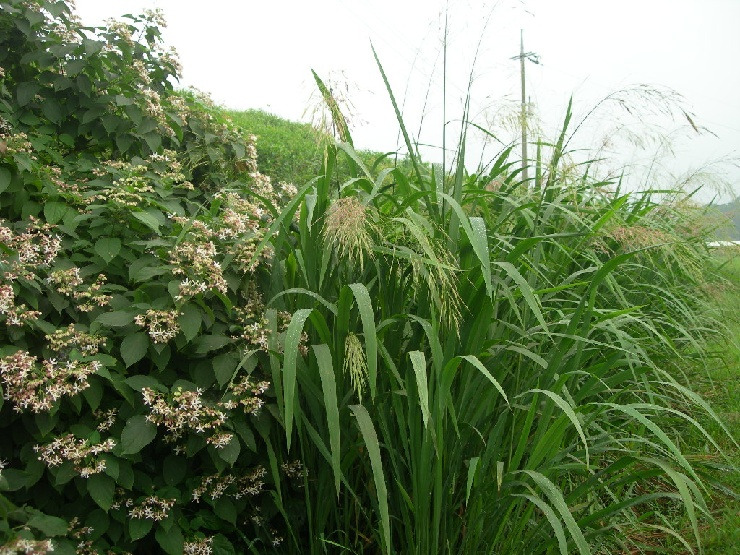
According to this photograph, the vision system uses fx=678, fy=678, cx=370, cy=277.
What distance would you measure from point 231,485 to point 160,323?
19.6 inches

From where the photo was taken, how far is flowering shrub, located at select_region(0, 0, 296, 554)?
1645mm

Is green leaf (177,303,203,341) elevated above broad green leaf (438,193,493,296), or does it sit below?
below

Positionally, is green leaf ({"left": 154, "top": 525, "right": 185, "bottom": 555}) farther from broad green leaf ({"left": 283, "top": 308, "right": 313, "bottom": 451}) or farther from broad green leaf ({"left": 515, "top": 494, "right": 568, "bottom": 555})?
broad green leaf ({"left": 515, "top": 494, "right": 568, "bottom": 555})

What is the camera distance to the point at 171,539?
1.71 m

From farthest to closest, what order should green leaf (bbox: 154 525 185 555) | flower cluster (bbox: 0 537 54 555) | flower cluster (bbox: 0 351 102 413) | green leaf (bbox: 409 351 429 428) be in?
green leaf (bbox: 154 525 185 555) → flower cluster (bbox: 0 351 102 413) → green leaf (bbox: 409 351 429 428) → flower cluster (bbox: 0 537 54 555)

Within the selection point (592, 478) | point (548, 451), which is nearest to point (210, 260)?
point (548, 451)

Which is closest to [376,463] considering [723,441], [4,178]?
[4,178]

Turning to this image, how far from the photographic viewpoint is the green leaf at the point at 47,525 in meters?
1.36

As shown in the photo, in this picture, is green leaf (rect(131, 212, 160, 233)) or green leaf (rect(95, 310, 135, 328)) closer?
green leaf (rect(95, 310, 135, 328))

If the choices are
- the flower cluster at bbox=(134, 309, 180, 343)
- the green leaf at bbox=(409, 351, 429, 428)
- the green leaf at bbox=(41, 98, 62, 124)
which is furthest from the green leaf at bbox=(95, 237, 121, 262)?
the green leaf at bbox=(409, 351, 429, 428)

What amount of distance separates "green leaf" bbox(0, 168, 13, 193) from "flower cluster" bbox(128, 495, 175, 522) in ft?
3.17

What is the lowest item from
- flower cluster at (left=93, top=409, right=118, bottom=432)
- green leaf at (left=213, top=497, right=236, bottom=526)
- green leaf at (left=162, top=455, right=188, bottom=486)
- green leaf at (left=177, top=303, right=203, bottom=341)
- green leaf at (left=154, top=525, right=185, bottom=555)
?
green leaf at (left=154, top=525, right=185, bottom=555)

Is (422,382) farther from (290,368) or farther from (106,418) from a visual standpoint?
(106,418)

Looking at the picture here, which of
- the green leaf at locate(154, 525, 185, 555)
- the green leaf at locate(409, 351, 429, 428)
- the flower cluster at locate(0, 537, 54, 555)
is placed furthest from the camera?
the green leaf at locate(154, 525, 185, 555)
